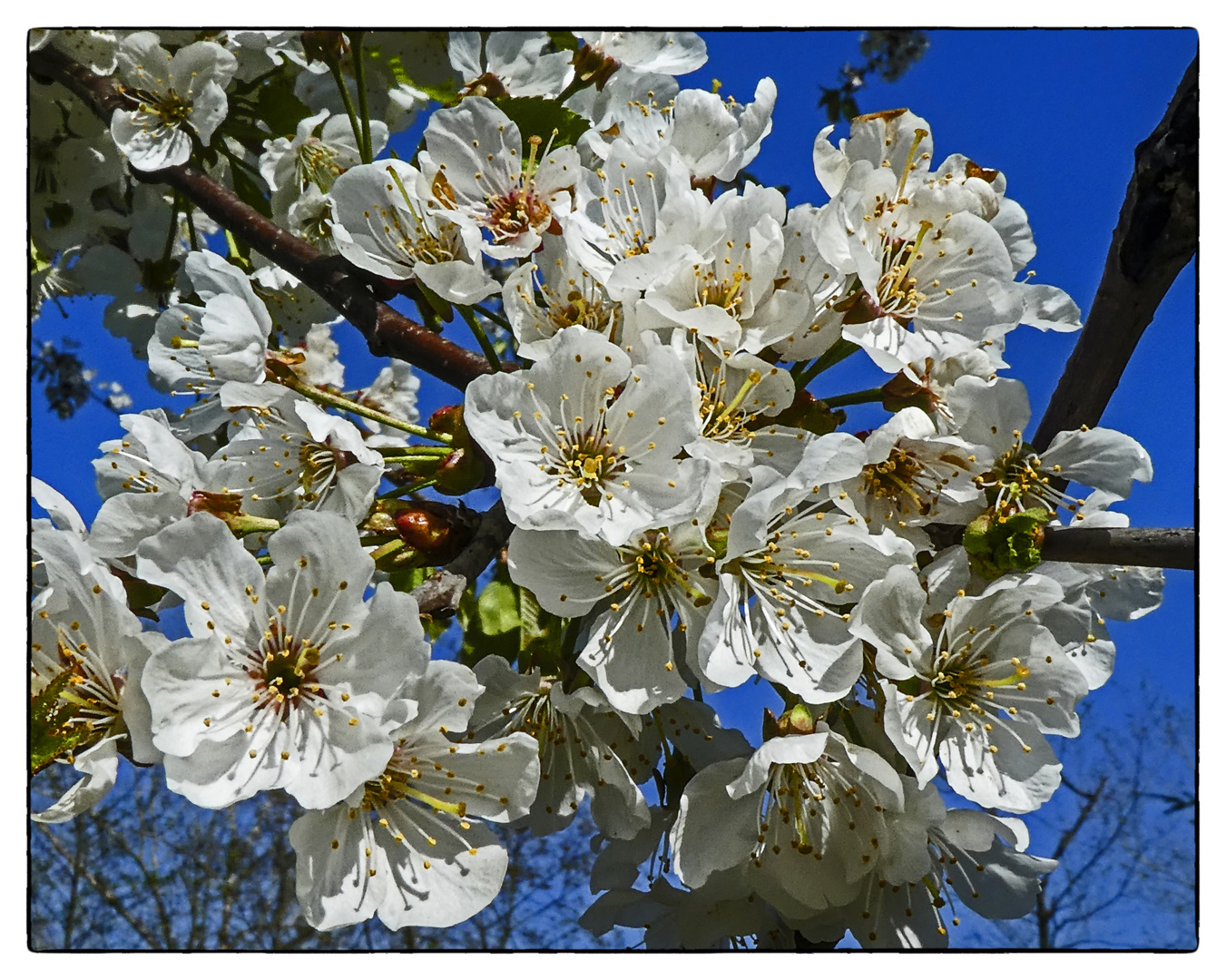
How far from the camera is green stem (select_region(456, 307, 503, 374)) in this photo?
1.52 meters

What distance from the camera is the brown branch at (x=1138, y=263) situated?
5.24 ft

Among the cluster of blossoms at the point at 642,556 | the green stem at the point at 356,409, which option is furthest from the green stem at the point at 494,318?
the green stem at the point at 356,409

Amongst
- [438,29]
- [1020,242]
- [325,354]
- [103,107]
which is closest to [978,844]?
[1020,242]

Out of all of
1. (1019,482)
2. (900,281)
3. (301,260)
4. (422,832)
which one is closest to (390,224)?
(301,260)

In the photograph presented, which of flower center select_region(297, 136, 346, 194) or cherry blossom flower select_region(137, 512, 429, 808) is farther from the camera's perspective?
flower center select_region(297, 136, 346, 194)

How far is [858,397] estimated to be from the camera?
1.45 meters

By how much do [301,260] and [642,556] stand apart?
33.7 inches

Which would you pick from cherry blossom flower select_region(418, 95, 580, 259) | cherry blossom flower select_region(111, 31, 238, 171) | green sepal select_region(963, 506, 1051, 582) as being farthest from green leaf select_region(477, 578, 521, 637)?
cherry blossom flower select_region(111, 31, 238, 171)

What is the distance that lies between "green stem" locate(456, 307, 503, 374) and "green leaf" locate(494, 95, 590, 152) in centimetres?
32

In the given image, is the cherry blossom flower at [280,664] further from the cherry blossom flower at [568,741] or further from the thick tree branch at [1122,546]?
the thick tree branch at [1122,546]

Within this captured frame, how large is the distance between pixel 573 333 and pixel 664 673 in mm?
419

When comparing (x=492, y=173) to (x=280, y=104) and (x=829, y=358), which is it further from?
(x=280, y=104)

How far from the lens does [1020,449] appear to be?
4.78 ft

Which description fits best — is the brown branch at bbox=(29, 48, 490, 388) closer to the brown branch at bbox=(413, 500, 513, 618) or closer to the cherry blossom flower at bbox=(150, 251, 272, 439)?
the cherry blossom flower at bbox=(150, 251, 272, 439)
